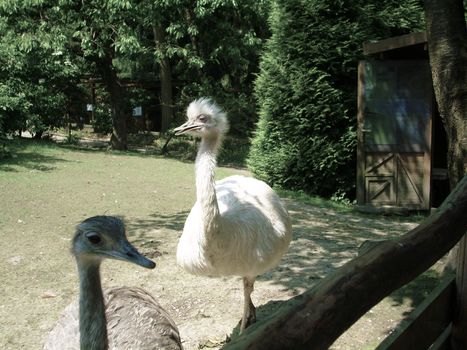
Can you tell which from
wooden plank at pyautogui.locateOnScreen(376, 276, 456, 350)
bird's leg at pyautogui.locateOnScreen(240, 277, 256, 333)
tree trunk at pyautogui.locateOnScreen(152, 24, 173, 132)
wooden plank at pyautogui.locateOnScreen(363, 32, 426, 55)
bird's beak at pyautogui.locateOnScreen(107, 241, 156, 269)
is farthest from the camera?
tree trunk at pyautogui.locateOnScreen(152, 24, 173, 132)

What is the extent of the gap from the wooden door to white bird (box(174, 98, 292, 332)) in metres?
5.63

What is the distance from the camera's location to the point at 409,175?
33.8 ft

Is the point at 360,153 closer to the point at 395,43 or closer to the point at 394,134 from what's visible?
the point at 394,134

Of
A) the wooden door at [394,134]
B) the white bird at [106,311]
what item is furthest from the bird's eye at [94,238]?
the wooden door at [394,134]

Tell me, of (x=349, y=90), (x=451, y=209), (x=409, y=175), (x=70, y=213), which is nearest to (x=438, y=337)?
(x=451, y=209)

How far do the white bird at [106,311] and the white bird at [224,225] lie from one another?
761mm

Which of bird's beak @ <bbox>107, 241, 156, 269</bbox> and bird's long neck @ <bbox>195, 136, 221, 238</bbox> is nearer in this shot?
bird's beak @ <bbox>107, 241, 156, 269</bbox>

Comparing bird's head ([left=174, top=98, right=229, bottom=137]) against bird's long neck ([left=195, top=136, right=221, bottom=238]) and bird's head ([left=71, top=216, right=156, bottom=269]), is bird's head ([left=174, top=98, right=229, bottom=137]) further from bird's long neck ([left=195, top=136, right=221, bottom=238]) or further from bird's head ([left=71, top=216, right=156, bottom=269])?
bird's head ([left=71, top=216, right=156, bottom=269])

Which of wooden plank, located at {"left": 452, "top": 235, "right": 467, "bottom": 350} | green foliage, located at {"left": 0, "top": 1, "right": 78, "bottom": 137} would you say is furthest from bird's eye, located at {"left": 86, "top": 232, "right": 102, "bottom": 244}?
green foliage, located at {"left": 0, "top": 1, "right": 78, "bottom": 137}

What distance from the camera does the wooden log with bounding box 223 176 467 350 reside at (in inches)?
51.5

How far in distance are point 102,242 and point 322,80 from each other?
31.2 ft

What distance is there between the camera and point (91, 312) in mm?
2490

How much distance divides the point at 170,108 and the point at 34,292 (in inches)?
639

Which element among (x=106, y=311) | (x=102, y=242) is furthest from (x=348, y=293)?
(x=106, y=311)
